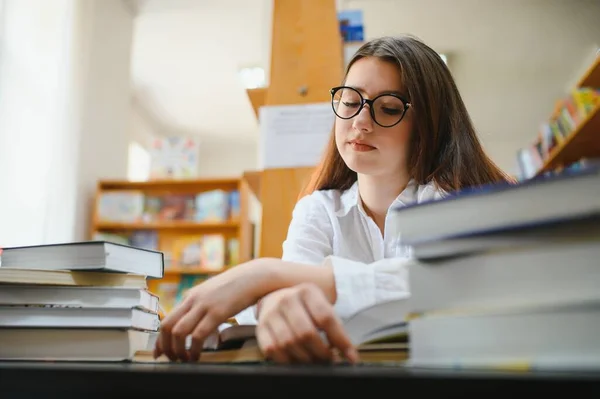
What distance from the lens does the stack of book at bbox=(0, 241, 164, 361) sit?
1.75ft

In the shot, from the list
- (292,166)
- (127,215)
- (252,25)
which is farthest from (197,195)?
(292,166)

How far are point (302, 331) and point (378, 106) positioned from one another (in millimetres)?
624

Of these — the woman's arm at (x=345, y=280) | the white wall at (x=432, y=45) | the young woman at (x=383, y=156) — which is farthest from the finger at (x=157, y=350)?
the white wall at (x=432, y=45)

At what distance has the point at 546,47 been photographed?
15.7ft

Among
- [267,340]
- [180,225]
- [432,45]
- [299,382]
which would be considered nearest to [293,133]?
[267,340]

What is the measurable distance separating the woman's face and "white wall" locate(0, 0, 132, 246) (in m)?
2.31

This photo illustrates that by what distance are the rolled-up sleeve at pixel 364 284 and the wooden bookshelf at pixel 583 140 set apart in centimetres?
216

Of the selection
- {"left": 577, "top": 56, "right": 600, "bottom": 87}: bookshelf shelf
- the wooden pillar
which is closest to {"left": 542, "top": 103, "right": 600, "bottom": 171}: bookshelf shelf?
{"left": 577, "top": 56, "right": 600, "bottom": 87}: bookshelf shelf

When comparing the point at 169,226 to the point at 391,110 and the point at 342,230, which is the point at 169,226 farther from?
the point at 391,110

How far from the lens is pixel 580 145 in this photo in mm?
2812

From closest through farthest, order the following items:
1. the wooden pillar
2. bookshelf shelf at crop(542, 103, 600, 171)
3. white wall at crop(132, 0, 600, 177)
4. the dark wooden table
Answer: the dark wooden table → the wooden pillar → bookshelf shelf at crop(542, 103, 600, 171) → white wall at crop(132, 0, 600, 177)

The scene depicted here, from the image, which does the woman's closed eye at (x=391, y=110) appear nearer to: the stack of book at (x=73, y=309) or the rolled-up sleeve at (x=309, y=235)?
the rolled-up sleeve at (x=309, y=235)

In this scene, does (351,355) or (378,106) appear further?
(378,106)

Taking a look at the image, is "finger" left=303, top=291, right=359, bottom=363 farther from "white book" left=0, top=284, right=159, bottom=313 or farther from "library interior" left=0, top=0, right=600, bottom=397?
"white book" left=0, top=284, right=159, bottom=313
